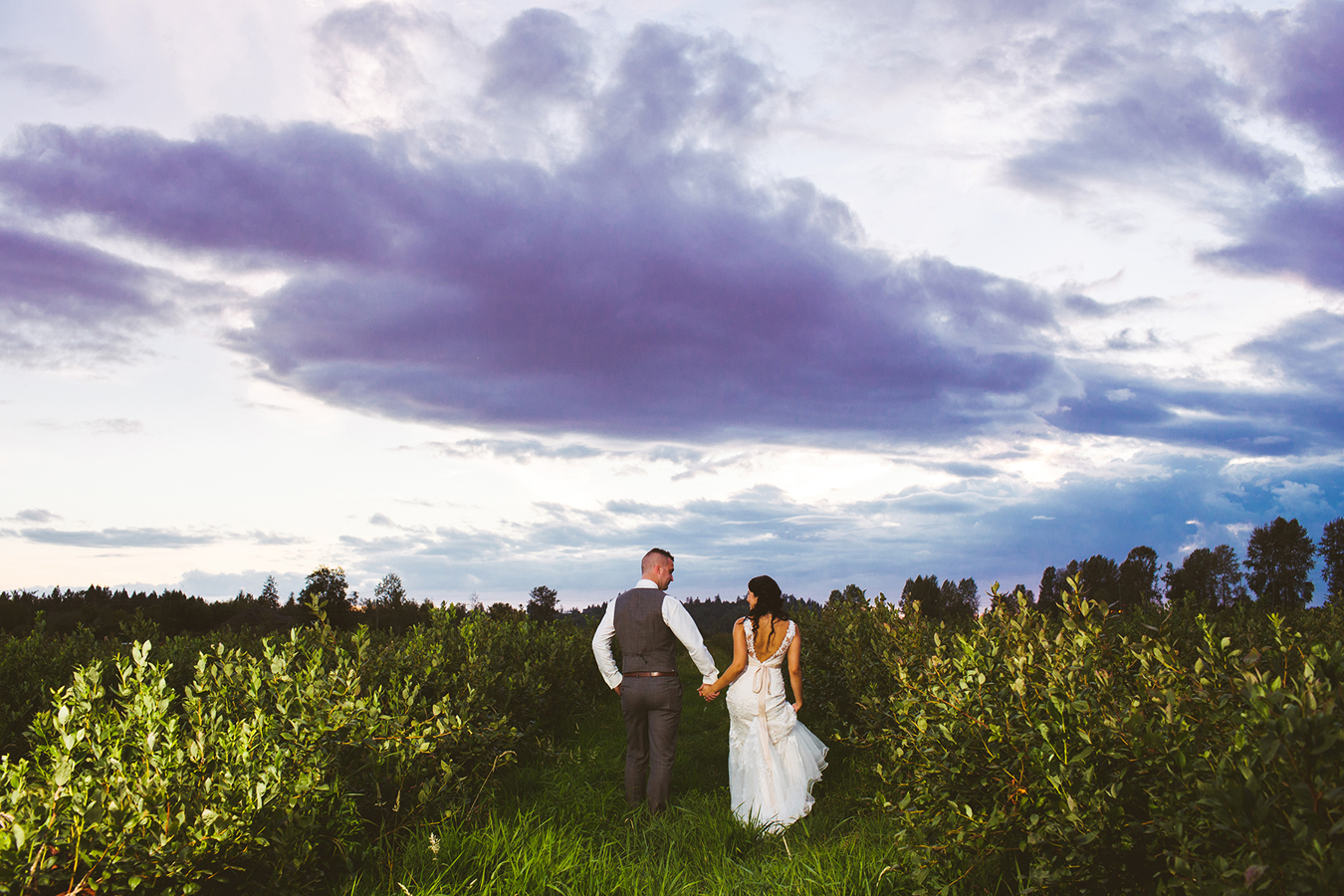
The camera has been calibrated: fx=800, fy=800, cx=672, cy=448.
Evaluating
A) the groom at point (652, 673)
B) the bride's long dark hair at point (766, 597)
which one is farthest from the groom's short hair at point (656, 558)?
the bride's long dark hair at point (766, 597)

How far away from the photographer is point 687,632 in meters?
8.13

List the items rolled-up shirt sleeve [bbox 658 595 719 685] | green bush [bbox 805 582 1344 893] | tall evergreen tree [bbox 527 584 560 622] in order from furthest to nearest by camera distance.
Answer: tall evergreen tree [bbox 527 584 560 622] → rolled-up shirt sleeve [bbox 658 595 719 685] → green bush [bbox 805 582 1344 893]

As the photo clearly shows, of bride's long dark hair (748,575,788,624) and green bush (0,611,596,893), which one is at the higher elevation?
bride's long dark hair (748,575,788,624)

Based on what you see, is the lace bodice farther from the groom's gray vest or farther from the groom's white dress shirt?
the groom's gray vest

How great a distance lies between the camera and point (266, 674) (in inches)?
252

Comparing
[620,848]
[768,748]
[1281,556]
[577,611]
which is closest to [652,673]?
[768,748]

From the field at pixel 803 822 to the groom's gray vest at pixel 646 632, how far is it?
4.79 ft

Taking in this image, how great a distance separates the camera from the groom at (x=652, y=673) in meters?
8.19

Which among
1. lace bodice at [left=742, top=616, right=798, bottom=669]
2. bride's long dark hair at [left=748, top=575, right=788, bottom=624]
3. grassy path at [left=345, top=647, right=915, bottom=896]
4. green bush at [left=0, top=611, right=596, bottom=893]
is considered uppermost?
bride's long dark hair at [left=748, top=575, right=788, bottom=624]

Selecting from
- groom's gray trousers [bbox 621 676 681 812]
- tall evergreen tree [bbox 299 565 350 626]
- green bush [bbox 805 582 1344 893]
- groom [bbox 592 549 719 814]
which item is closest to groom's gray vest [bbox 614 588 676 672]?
groom [bbox 592 549 719 814]

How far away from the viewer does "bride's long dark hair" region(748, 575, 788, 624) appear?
849cm

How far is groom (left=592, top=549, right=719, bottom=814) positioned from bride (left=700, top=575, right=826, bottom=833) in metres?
0.42

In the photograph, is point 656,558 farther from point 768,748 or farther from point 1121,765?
point 1121,765

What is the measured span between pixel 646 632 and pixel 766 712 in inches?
61.9
